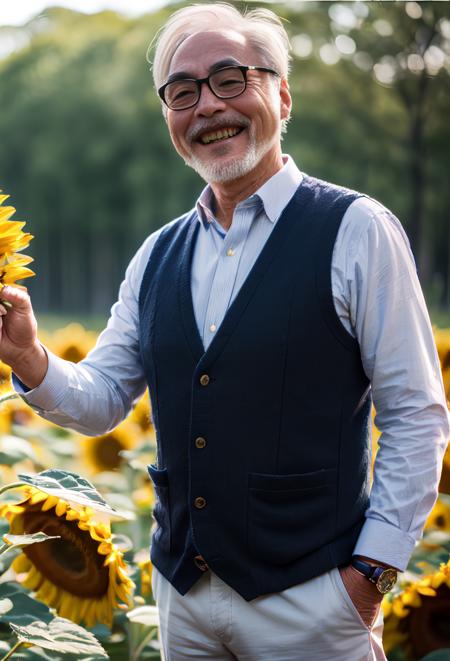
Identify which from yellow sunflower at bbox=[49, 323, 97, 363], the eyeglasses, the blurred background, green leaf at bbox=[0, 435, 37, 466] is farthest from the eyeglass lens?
the blurred background

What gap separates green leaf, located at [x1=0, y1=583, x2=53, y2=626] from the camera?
6.17 ft

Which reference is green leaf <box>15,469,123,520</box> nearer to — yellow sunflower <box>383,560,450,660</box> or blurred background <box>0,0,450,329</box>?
yellow sunflower <box>383,560,450,660</box>

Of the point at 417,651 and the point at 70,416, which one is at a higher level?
the point at 70,416

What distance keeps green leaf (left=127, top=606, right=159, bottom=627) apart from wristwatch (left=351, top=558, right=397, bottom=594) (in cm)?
58

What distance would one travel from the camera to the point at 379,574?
5.74 ft

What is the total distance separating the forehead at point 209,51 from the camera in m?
1.96

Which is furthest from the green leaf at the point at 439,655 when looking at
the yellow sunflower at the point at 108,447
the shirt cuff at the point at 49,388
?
the yellow sunflower at the point at 108,447

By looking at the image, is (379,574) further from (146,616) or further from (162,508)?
(146,616)

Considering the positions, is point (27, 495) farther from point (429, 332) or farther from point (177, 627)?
point (429, 332)

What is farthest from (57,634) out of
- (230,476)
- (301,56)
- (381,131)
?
(301,56)

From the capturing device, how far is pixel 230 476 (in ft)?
5.94

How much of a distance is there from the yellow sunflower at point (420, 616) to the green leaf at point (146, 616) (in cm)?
57

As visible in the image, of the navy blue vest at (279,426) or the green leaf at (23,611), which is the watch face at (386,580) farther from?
the green leaf at (23,611)

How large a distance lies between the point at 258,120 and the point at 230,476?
72cm
